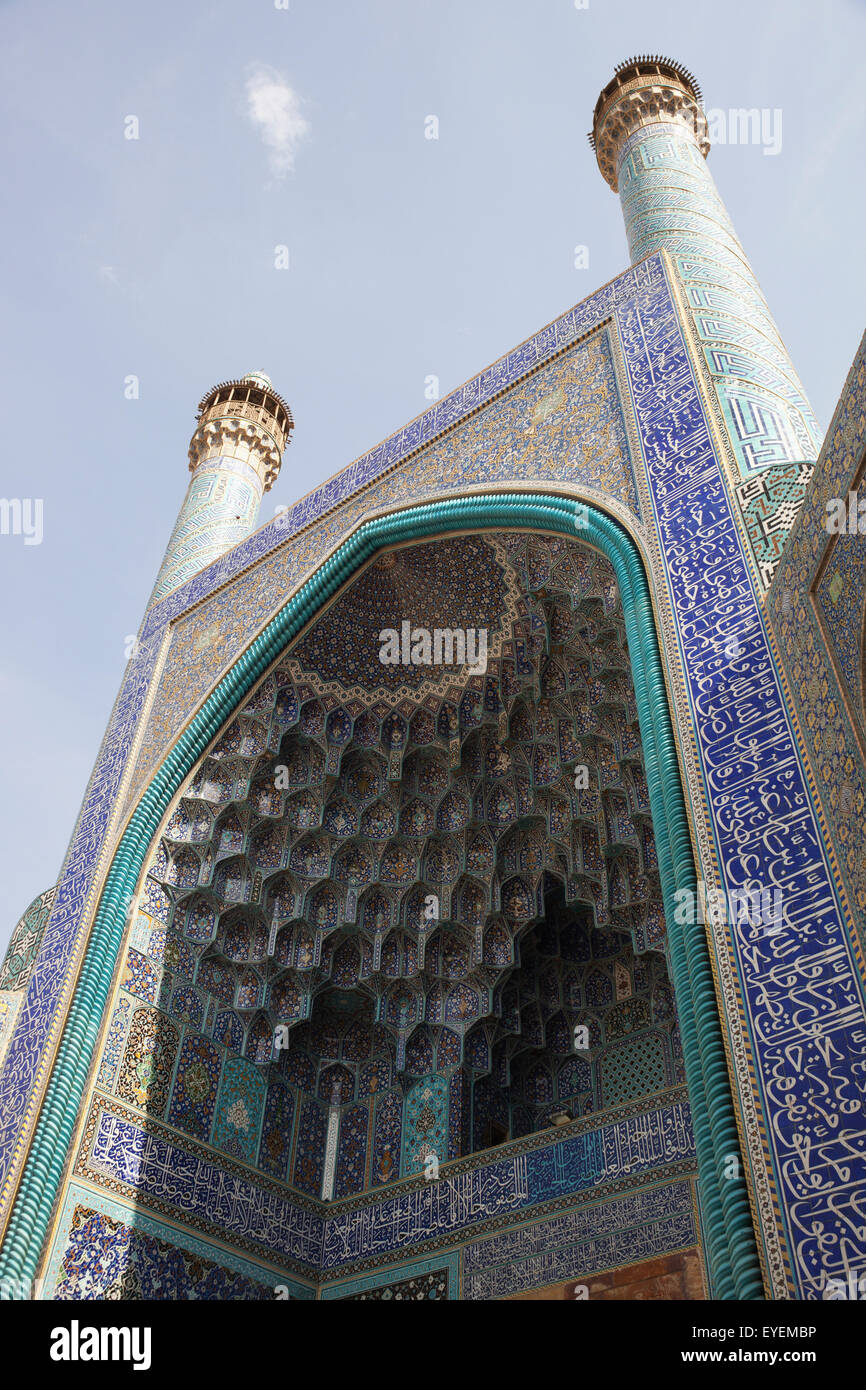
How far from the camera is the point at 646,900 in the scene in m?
6.07

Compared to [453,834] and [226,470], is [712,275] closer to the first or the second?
[453,834]

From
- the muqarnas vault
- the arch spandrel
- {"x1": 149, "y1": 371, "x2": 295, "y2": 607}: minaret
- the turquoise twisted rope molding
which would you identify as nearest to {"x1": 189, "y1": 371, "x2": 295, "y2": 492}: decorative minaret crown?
{"x1": 149, "y1": 371, "x2": 295, "y2": 607}: minaret

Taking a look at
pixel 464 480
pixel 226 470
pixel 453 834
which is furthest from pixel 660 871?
pixel 226 470

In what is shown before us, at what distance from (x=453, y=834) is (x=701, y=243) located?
3616mm

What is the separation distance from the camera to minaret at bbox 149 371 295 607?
8578mm

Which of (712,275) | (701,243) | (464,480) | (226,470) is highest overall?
(226,470)

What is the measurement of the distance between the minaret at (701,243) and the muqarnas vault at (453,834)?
3 centimetres

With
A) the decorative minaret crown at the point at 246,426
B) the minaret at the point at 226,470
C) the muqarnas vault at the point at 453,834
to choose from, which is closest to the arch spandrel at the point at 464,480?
the muqarnas vault at the point at 453,834

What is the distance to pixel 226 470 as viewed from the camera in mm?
9422

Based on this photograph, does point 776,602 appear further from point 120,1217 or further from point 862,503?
point 120,1217

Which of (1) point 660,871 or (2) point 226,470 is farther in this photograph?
(2) point 226,470

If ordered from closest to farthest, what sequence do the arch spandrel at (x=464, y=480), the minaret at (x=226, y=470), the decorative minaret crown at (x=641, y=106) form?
the arch spandrel at (x=464, y=480), the decorative minaret crown at (x=641, y=106), the minaret at (x=226, y=470)

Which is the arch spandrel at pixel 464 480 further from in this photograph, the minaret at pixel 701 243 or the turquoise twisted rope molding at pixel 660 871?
the minaret at pixel 701 243

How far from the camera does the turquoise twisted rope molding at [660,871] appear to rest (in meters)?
2.83
